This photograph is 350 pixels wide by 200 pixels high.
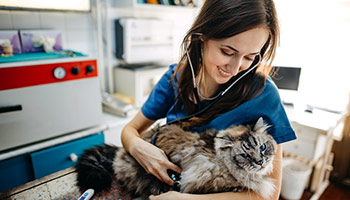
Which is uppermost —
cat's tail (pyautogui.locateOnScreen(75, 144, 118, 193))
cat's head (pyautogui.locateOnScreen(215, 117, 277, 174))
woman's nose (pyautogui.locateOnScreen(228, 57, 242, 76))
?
woman's nose (pyautogui.locateOnScreen(228, 57, 242, 76))

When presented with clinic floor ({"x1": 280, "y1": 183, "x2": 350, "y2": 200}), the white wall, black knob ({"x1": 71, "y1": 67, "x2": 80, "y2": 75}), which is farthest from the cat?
clinic floor ({"x1": 280, "y1": 183, "x2": 350, "y2": 200})

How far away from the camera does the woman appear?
764 millimetres

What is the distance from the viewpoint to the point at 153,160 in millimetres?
861

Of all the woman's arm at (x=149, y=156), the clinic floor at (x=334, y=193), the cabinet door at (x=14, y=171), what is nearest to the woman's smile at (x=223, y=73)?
the woman's arm at (x=149, y=156)

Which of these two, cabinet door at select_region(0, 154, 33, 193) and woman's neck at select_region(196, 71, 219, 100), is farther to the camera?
cabinet door at select_region(0, 154, 33, 193)

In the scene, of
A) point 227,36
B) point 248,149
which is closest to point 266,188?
point 248,149

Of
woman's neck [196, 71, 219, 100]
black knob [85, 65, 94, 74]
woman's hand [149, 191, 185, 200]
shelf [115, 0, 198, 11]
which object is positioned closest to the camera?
woman's hand [149, 191, 185, 200]

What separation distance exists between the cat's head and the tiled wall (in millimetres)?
1733

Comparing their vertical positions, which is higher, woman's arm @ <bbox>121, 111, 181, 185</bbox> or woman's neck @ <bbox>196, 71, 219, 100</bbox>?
woman's neck @ <bbox>196, 71, 219, 100</bbox>

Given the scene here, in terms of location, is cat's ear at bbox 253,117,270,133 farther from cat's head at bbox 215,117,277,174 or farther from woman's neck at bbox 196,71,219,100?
woman's neck at bbox 196,71,219,100

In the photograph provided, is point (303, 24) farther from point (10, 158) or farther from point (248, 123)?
point (10, 158)

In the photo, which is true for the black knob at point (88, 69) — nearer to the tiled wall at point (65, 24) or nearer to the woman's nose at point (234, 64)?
the tiled wall at point (65, 24)

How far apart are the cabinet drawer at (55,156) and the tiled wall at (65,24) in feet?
2.87

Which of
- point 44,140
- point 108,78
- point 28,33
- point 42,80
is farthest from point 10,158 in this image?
point 108,78
